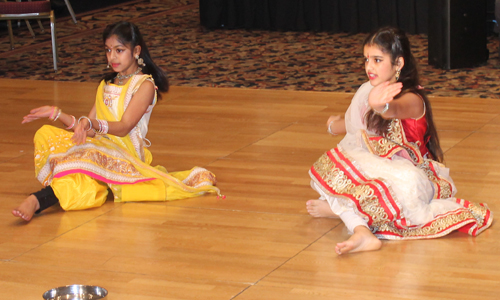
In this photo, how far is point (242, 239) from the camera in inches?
103

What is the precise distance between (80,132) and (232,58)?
13.4 ft

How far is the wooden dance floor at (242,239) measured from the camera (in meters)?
2.21

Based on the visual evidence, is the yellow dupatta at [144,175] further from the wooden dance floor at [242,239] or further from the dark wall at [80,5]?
the dark wall at [80,5]

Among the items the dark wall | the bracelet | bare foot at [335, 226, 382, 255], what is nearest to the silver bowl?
bare foot at [335, 226, 382, 255]

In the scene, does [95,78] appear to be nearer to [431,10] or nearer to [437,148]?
[431,10]

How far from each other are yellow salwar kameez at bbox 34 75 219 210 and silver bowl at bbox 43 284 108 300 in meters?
0.82

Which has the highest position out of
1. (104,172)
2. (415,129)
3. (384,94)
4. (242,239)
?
(384,94)

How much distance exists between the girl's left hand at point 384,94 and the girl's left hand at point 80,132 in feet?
3.61

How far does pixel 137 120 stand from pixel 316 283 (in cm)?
116

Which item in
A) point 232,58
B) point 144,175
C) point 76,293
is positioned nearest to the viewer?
point 76,293

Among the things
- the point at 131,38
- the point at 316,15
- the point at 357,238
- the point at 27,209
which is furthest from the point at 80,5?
the point at 357,238

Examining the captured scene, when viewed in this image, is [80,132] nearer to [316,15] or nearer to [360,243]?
[360,243]

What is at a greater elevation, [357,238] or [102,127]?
[102,127]

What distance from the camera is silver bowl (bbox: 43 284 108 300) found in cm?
214
